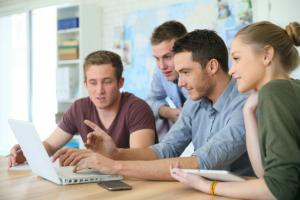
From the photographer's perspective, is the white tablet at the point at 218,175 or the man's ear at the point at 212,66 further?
the man's ear at the point at 212,66

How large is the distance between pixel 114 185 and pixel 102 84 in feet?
2.90

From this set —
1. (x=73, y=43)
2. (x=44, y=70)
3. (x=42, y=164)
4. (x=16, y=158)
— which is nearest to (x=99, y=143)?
(x=42, y=164)

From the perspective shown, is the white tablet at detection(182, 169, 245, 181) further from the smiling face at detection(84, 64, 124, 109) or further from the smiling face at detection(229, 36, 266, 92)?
the smiling face at detection(84, 64, 124, 109)

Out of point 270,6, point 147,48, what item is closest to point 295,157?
point 270,6

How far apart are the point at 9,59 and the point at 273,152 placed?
5133 mm

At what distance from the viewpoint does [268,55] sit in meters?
1.29

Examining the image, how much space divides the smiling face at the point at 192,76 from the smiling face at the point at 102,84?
469 mm

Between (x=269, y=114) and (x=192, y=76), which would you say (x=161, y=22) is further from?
(x=269, y=114)

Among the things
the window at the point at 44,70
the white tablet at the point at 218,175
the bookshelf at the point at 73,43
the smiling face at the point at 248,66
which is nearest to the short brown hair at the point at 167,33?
the smiling face at the point at 248,66

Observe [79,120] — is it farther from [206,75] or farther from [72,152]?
[206,75]

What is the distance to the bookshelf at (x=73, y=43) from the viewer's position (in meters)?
4.26

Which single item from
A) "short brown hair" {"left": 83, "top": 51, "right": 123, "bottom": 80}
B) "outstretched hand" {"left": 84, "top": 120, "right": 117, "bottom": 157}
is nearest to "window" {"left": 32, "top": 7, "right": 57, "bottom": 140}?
"short brown hair" {"left": 83, "top": 51, "right": 123, "bottom": 80}

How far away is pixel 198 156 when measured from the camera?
4.79 feet

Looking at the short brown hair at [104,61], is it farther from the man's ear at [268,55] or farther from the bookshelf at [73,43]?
the bookshelf at [73,43]
